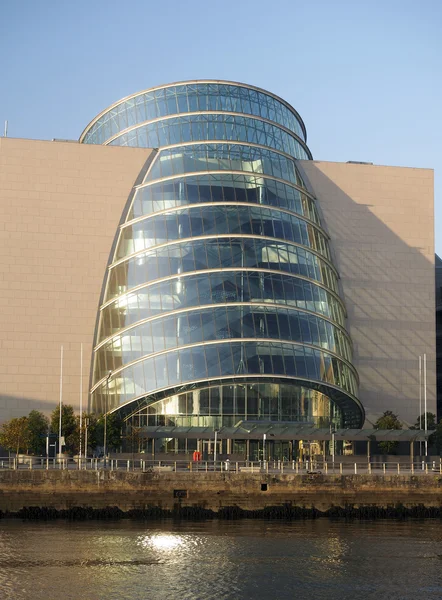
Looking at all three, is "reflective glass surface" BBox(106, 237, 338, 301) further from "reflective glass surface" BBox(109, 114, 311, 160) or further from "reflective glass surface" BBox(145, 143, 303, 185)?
"reflective glass surface" BBox(109, 114, 311, 160)

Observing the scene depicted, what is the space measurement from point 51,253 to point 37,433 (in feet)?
45.5

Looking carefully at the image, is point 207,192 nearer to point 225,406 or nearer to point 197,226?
point 197,226

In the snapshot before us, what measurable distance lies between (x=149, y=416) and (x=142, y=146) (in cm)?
2068

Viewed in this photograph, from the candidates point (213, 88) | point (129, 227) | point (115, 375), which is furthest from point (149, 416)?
point (213, 88)

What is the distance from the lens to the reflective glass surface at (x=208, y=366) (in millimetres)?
72438

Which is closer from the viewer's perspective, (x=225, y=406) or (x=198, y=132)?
(x=225, y=406)

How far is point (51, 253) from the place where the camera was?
7594 cm

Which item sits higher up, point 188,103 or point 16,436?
point 188,103

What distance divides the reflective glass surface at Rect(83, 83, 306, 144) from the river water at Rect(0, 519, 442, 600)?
38467mm

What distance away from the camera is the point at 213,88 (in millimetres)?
81375

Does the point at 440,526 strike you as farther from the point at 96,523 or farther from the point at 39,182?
the point at 39,182

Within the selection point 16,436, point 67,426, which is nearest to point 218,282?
point 67,426

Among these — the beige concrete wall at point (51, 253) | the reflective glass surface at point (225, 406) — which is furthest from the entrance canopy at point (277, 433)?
the beige concrete wall at point (51, 253)

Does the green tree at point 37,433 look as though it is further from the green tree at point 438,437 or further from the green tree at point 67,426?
the green tree at point 438,437
